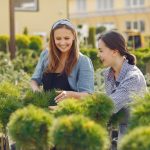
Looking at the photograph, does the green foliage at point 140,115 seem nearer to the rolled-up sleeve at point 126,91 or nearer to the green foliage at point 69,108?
the green foliage at point 69,108

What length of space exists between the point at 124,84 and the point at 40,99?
0.62 meters

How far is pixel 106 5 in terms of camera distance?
4956 cm

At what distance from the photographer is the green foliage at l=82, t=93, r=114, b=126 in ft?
8.89

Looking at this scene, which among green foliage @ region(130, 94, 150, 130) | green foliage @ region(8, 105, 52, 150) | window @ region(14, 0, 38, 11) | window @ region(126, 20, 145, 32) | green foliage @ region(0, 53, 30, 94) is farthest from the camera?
window @ region(126, 20, 145, 32)

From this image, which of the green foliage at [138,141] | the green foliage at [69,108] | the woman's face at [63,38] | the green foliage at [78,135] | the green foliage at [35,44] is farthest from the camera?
the green foliage at [35,44]

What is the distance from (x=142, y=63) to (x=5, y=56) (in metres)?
2.63

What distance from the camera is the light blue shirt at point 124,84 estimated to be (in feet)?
11.2

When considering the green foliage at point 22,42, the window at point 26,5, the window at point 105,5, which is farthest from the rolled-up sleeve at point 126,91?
the window at point 105,5

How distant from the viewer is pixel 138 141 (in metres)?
2.07

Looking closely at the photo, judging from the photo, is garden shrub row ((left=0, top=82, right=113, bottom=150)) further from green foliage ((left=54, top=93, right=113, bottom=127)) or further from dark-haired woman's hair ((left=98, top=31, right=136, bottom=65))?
dark-haired woman's hair ((left=98, top=31, right=136, bottom=65))

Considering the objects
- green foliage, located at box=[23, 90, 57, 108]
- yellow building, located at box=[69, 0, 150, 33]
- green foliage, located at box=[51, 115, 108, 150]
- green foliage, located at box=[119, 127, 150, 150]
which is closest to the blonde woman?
green foliage, located at box=[23, 90, 57, 108]

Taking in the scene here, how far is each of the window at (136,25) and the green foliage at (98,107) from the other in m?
45.8

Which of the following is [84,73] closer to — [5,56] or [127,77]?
[127,77]

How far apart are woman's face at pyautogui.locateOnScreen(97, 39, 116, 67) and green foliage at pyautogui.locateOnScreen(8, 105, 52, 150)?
128cm
